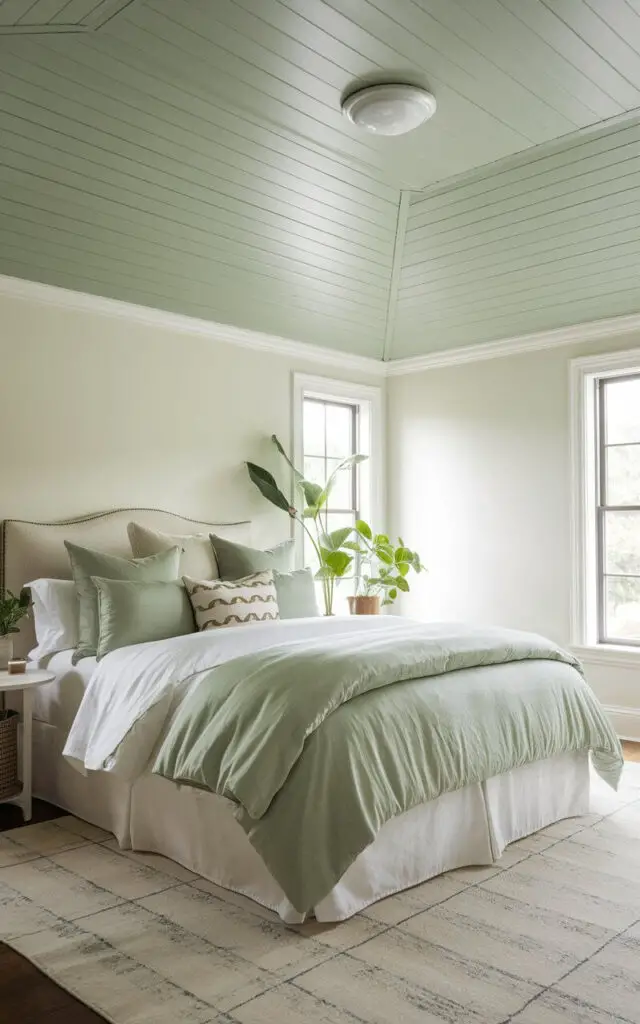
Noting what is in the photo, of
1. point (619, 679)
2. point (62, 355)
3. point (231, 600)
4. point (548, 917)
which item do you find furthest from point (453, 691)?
point (62, 355)

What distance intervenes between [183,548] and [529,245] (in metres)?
2.55

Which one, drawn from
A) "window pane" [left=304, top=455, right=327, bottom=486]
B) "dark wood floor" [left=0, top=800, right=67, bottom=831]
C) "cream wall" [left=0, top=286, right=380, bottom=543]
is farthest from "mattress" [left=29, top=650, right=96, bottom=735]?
"window pane" [left=304, top=455, right=327, bottom=486]

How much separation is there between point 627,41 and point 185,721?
2983 millimetres

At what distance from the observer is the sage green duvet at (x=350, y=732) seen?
2.53 m

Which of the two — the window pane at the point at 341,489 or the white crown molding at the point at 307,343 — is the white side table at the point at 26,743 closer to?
the white crown molding at the point at 307,343

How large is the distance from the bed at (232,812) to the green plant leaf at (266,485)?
1541 mm

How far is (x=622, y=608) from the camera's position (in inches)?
206

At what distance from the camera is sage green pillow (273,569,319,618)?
446cm

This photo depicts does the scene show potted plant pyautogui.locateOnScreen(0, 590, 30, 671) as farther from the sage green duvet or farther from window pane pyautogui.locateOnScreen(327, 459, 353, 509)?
window pane pyautogui.locateOnScreen(327, 459, 353, 509)

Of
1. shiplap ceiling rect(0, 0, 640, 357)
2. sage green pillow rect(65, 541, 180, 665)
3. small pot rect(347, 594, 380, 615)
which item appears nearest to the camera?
shiplap ceiling rect(0, 0, 640, 357)

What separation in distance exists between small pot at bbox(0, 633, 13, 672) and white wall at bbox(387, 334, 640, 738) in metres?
3.17

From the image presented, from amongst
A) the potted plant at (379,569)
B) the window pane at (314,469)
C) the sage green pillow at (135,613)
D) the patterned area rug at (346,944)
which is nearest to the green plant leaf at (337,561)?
the potted plant at (379,569)

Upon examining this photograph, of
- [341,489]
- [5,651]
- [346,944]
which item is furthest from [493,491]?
[346,944]

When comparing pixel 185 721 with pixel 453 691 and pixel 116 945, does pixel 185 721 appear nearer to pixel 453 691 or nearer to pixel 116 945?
pixel 116 945
